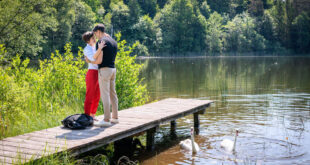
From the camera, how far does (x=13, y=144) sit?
6762 millimetres

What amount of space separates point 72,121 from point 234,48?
90.8 metres

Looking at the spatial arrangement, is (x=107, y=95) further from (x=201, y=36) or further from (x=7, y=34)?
(x=201, y=36)

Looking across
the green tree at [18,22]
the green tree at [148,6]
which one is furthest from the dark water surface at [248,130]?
the green tree at [148,6]

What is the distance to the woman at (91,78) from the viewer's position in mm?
8383

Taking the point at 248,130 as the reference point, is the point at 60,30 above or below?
above

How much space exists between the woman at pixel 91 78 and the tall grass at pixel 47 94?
3.90 feet

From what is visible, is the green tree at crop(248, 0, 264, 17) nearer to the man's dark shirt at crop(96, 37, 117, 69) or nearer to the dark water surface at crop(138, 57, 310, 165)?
the dark water surface at crop(138, 57, 310, 165)

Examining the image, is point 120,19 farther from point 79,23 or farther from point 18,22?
point 18,22

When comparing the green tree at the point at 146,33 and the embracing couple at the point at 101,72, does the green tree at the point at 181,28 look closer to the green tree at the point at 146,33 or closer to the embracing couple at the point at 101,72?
the green tree at the point at 146,33

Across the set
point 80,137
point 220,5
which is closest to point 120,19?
point 220,5

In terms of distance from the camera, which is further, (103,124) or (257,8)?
(257,8)

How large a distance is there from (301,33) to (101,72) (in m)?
95.5

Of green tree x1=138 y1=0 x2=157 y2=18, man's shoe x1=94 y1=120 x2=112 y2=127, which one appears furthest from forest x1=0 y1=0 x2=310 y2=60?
man's shoe x1=94 y1=120 x2=112 y2=127

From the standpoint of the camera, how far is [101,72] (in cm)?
789
